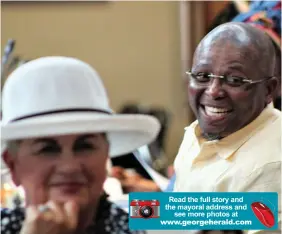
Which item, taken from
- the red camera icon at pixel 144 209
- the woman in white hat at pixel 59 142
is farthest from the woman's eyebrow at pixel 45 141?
the red camera icon at pixel 144 209

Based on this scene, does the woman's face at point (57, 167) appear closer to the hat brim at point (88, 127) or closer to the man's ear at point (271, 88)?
the hat brim at point (88, 127)

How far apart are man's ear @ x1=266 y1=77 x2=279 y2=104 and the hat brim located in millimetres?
118

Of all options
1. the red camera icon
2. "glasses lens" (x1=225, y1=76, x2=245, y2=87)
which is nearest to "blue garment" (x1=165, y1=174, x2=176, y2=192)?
the red camera icon

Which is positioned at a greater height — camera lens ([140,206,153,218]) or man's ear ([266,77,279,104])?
man's ear ([266,77,279,104])

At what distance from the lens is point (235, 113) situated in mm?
501

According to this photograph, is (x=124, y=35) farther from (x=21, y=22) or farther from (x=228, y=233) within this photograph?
(x=228, y=233)

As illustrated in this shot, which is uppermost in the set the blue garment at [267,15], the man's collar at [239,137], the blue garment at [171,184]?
the blue garment at [267,15]

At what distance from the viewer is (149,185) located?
22.8 inches

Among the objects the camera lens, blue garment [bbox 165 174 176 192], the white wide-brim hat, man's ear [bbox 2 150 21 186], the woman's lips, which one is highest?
the white wide-brim hat

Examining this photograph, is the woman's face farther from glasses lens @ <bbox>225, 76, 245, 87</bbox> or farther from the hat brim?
glasses lens @ <bbox>225, 76, 245, 87</bbox>

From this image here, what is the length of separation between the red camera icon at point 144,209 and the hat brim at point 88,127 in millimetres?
55

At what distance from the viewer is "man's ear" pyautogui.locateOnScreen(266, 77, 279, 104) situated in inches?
19.8

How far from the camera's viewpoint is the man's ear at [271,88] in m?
0.50

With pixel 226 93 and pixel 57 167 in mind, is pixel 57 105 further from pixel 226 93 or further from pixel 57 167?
pixel 226 93
